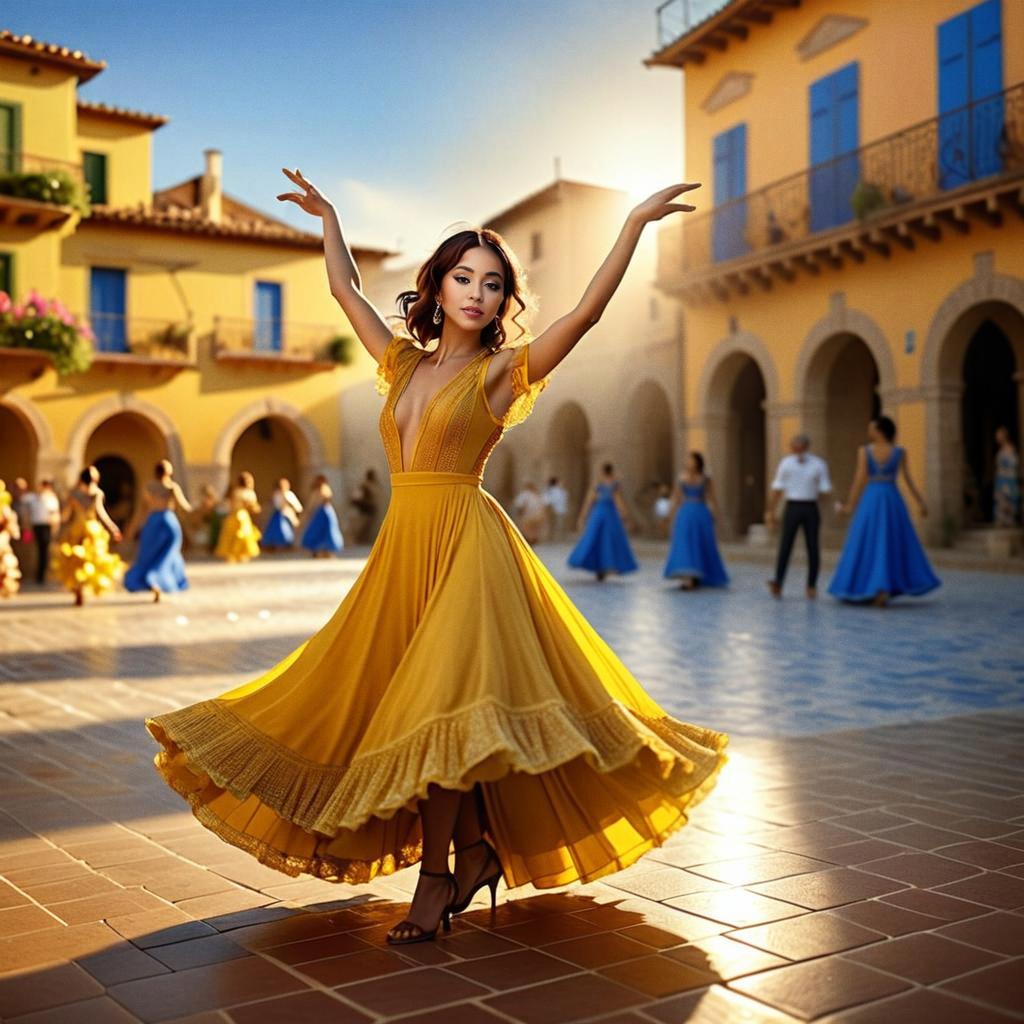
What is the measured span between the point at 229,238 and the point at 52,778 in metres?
29.4

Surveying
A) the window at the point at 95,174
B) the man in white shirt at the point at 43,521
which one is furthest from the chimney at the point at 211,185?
the man in white shirt at the point at 43,521

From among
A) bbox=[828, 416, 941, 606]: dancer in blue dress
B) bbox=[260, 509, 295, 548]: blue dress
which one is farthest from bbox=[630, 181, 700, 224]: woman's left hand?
bbox=[260, 509, 295, 548]: blue dress

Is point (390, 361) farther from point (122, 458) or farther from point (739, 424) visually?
point (122, 458)

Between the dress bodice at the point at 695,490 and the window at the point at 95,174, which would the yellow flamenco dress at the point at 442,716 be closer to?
the dress bodice at the point at 695,490

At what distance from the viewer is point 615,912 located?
3355 millimetres

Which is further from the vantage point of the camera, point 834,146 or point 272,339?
point 272,339

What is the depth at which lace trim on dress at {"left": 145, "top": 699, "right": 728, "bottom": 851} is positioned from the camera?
2824 mm

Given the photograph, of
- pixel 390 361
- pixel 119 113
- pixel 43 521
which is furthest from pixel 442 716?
pixel 119 113

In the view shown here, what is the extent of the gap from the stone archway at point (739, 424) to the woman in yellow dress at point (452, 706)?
20934 mm

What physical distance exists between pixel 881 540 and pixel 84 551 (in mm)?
9351

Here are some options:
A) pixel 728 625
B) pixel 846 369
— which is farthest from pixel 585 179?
pixel 728 625

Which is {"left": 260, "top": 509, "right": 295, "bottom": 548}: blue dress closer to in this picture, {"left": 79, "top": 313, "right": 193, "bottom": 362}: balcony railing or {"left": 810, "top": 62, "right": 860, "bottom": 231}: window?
{"left": 79, "top": 313, "right": 193, "bottom": 362}: balcony railing

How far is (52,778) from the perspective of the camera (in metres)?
5.17

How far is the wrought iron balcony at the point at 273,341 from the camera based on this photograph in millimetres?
32438
